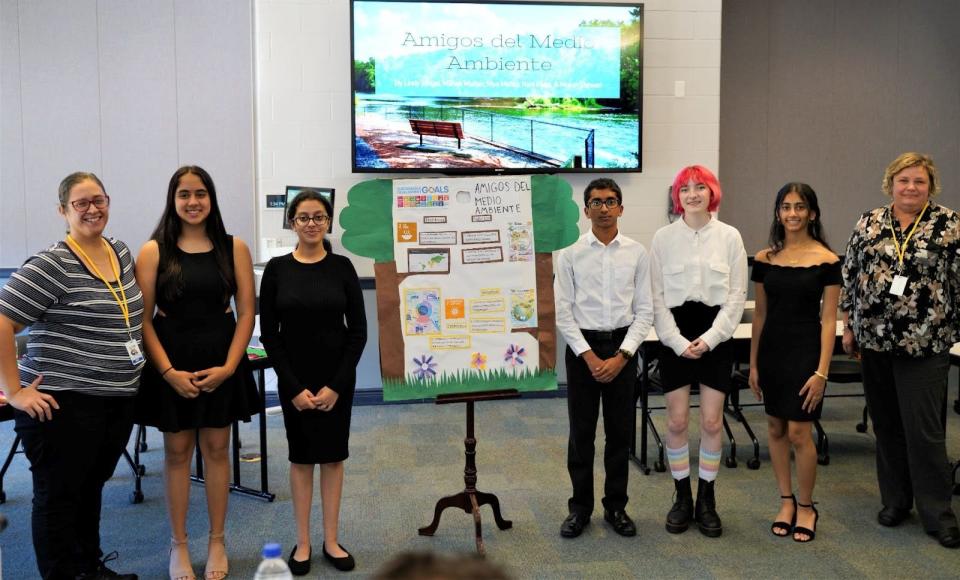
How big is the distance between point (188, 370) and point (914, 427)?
111 inches

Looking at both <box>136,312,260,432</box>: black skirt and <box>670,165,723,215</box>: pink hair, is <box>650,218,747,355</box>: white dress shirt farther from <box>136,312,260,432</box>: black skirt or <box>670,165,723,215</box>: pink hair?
<box>136,312,260,432</box>: black skirt

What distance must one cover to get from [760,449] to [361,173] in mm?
3098

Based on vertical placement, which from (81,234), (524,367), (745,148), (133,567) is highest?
(745,148)

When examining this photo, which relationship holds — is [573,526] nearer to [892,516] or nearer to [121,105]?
[892,516]

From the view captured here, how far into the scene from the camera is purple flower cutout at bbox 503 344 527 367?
334cm

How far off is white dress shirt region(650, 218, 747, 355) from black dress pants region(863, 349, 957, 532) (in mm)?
656

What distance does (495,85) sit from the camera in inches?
226

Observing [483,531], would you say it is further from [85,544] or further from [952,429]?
[952,429]

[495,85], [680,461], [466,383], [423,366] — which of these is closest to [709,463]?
[680,461]

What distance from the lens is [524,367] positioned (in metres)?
3.36

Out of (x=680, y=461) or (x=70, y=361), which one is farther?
(x=680, y=461)

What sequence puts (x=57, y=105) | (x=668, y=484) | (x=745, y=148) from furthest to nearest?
(x=745, y=148) → (x=57, y=105) → (x=668, y=484)

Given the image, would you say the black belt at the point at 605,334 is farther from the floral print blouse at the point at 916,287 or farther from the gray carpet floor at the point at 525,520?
the floral print blouse at the point at 916,287

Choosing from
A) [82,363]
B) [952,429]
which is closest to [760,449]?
[952,429]
